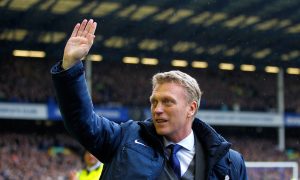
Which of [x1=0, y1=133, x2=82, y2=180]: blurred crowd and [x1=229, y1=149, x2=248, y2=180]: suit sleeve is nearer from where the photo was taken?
[x1=229, y1=149, x2=248, y2=180]: suit sleeve

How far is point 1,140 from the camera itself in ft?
94.4

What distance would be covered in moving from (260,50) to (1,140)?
43.0ft

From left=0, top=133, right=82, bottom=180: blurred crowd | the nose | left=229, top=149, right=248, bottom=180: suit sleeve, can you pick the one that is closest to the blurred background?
left=0, top=133, right=82, bottom=180: blurred crowd

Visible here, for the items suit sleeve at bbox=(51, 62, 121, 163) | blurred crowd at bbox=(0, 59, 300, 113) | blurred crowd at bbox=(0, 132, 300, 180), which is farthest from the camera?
blurred crowd at bbox=(0, 59, 300, 113)

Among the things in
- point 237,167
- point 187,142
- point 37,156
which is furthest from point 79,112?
point 37,156

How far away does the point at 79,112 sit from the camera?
2646 millimetres

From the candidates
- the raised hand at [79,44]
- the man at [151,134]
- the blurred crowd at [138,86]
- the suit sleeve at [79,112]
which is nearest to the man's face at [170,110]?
the man at [151,134]

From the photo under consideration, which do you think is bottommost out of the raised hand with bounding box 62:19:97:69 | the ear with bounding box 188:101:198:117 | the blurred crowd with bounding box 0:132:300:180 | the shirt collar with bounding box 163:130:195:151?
the blurred crowd with bounding box 0:132:300:180

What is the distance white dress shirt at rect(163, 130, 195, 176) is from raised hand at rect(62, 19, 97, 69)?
544mm

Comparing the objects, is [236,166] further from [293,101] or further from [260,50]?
[293,101]

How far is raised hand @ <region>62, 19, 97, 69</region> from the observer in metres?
2.64

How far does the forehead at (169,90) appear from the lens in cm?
284

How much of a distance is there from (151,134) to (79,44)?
50 centimetres

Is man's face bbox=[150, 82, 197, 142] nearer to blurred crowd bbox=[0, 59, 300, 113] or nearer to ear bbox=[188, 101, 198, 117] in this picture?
ear bbox=[188, 101, 198, 117]
